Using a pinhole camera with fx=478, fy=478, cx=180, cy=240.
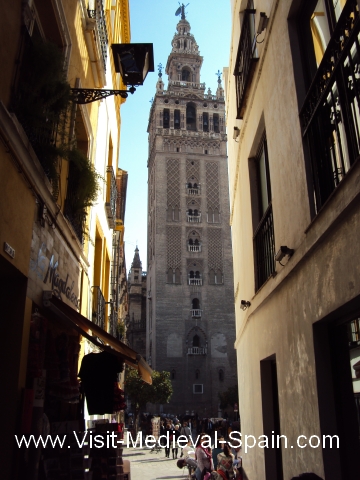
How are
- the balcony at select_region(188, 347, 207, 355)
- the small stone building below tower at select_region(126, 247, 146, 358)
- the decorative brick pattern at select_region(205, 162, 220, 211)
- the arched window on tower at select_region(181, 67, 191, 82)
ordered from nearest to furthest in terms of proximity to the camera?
1. the balcony at select_region(188, 347, 207, 355)
2. the decorative brick pattern at select_region(205, 162, 220, 211)
3. the small stone building below tower at select_region(126, 247, 146, 358)
4. the arched window on tower at select_region(181, 67, 191, 82)

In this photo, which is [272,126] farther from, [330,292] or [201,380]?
[201,380]

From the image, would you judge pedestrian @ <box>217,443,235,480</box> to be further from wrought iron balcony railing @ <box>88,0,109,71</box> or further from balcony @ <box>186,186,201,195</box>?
balcony @ <box>186,186,201,195</box>

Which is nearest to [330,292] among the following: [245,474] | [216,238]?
[245,474]

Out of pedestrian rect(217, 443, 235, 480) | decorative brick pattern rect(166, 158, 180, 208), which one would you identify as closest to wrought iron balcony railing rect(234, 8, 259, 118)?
pedestrian rect(217, 443, 235, 480)

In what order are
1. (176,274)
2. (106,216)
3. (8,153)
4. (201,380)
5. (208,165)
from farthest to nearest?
(208,165)
(176,274)
(201,380)
(106,216)
(8,153)

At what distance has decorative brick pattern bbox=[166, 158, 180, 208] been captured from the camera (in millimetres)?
53031

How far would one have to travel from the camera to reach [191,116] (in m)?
59.7

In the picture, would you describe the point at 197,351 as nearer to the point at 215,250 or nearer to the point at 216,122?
the point at 215,250

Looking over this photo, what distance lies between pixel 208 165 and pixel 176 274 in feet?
46.1

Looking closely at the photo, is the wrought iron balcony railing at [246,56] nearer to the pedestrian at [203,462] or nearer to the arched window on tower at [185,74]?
the pedestrian at [203,462]

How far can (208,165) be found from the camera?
55.8 meters

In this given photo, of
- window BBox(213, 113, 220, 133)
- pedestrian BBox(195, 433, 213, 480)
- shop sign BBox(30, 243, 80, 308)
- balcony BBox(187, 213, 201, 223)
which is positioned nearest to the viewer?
shop sign BBox(30, 243, 80, 308)

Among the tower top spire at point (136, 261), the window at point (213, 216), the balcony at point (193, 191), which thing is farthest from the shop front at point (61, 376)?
the tower top spire at point (136, 261)

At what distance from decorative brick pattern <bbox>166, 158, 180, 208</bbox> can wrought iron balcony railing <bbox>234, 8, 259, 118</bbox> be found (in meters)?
46.0
